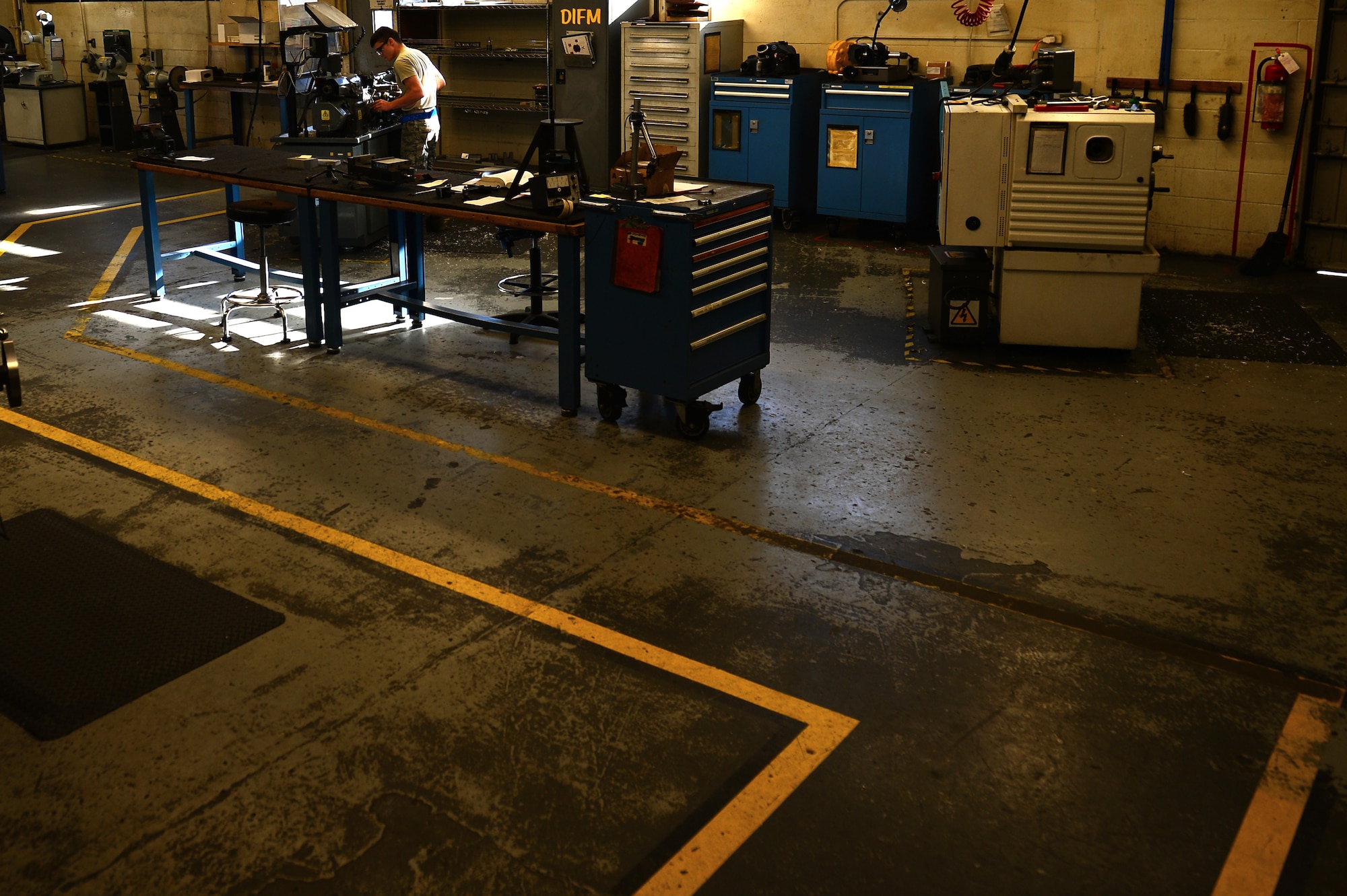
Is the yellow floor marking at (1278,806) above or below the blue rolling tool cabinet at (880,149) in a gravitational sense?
below

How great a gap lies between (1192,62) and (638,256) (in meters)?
5.18

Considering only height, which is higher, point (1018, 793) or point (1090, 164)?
point (1090, 164)

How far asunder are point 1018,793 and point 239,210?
5.05m

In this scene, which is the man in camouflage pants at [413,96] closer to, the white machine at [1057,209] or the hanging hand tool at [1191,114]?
the white machine at [1057,209]

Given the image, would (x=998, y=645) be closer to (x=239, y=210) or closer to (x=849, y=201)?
(x=239, y=210)

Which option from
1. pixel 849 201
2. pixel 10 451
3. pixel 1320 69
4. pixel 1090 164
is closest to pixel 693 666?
pixel 10 451

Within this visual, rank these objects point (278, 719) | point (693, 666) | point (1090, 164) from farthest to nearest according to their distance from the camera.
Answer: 1. point (1090, 164)
2. point (693, 666)
3. point (278, 719)

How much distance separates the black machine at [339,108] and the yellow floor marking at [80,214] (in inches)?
97.7

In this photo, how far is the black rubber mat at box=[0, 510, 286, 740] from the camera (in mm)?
2877

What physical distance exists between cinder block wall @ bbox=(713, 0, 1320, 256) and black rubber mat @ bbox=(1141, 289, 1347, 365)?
1.12m

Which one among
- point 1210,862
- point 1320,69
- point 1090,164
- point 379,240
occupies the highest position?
point 1320,69

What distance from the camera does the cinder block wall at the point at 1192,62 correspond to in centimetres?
742

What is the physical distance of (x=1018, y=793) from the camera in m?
2.55

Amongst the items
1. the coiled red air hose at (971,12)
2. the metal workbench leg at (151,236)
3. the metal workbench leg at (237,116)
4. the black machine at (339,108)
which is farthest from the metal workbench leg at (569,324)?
the metal workbench leg at (237,116)
